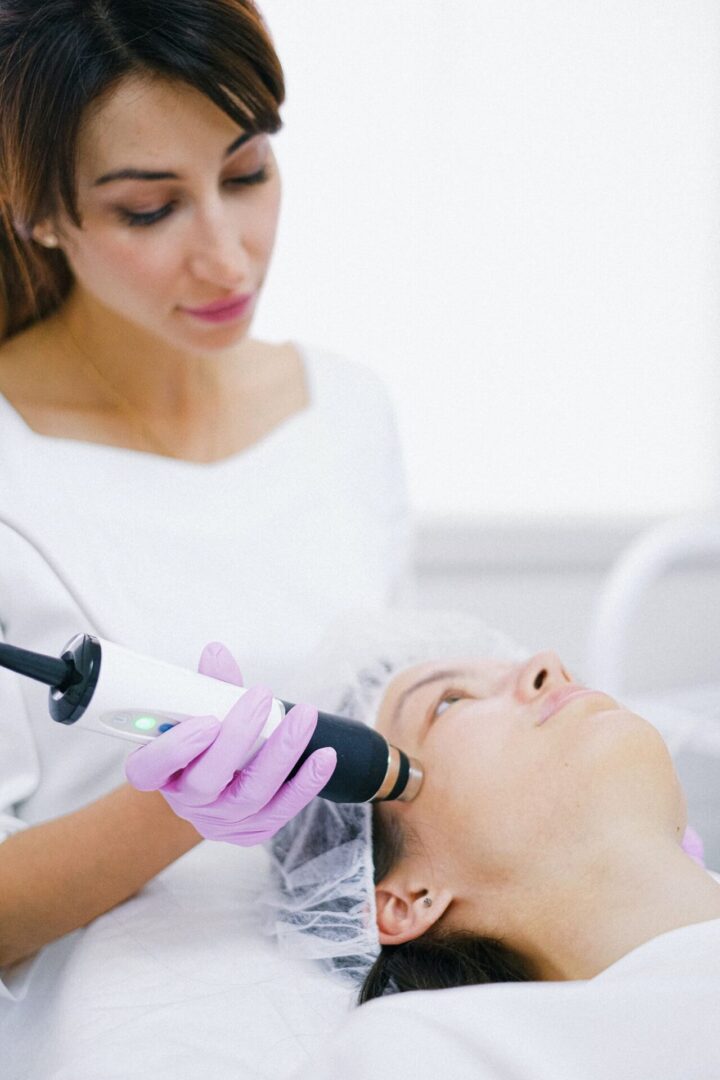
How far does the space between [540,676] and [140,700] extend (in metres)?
0.43

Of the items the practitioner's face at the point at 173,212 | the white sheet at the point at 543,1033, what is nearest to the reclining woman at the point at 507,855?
the white sheet at the point at 543,1033

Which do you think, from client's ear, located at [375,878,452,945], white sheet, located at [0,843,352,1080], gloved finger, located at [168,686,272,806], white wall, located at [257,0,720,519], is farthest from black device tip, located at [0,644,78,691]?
white wall, located at [257,0,720,519]

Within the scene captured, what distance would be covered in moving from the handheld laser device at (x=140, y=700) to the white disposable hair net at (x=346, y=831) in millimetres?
146

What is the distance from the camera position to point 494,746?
3.13 ft

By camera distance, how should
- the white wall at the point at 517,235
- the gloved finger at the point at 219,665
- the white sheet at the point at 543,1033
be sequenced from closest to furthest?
the white sheet at the point at 543,1033
the gloved finger at the point at 219,665
the white wall at the point at 517,235

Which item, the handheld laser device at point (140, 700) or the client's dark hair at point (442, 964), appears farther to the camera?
the client's dark hair at point (442, 964)

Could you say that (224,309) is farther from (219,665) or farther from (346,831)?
(346,831)

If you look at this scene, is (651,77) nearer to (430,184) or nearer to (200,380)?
(430,184)

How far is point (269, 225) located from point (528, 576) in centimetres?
125

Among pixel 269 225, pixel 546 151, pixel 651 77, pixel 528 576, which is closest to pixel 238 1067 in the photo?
pixel 269 225

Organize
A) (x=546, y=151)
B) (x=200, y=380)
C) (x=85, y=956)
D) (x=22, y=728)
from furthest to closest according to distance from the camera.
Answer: (x=546, y=151)
(x=200, y=380)
(x=22, y=728)
(x=85, y=956)

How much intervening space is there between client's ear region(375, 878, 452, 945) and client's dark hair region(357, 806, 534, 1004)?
0.5 inches

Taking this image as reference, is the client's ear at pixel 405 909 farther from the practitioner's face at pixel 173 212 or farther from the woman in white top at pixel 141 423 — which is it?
the practitioner's face at pixel 173 212

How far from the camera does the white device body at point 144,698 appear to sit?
0.70 m
